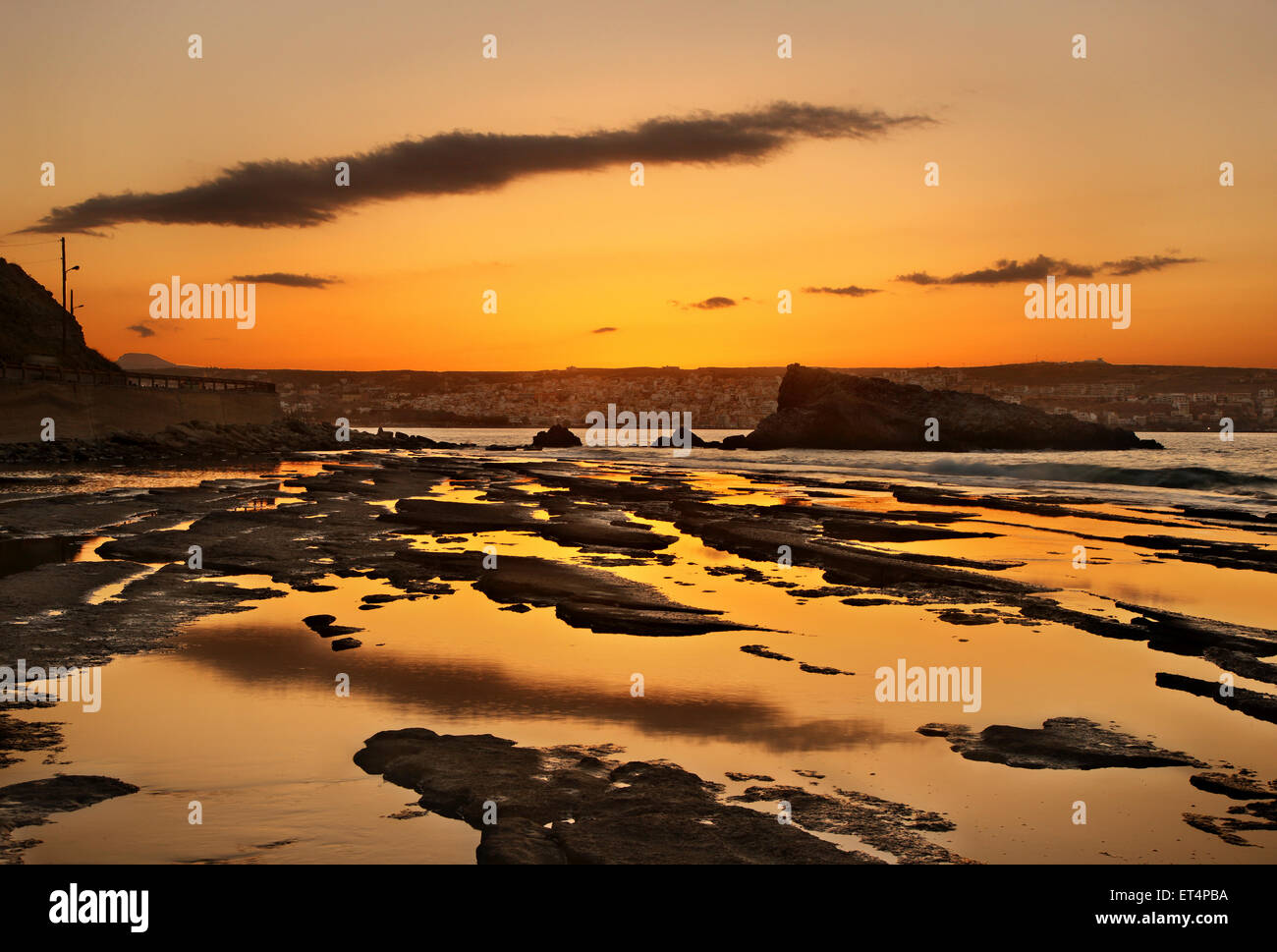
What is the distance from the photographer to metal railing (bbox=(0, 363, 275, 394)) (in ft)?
173

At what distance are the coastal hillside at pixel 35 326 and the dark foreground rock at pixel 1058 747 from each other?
80017 mm

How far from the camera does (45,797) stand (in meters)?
5.96

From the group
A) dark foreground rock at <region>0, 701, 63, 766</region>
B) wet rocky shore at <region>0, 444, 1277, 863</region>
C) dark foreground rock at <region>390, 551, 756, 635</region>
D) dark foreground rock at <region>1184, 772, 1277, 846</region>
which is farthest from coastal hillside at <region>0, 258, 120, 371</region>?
dark foreground rock at <region>1184, 772, 1277, 846</region>

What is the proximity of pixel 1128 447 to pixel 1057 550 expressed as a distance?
77.0 m

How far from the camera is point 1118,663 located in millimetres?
10289

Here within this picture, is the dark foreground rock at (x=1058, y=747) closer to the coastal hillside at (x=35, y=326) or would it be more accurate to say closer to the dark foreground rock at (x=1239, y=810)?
the dark foreground rock at (x=1239, y=810)

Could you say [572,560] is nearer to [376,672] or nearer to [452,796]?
[376,672]

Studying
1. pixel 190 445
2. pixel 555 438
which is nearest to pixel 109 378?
pixel 190 445

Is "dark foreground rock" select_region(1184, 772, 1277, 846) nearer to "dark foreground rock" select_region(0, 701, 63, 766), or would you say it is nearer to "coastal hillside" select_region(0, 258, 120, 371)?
"dark foreground rock" select_region(0, 701, 63, 766)

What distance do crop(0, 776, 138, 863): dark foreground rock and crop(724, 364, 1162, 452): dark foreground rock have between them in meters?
89.6

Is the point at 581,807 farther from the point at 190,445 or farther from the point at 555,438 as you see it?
the point at 555,438

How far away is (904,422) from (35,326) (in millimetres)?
82547

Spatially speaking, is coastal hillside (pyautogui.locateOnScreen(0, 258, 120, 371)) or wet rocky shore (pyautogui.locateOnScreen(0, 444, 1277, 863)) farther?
Answer: coastal hillside (pyautogui.locateOnScreen(0, 258, 120, 371))
